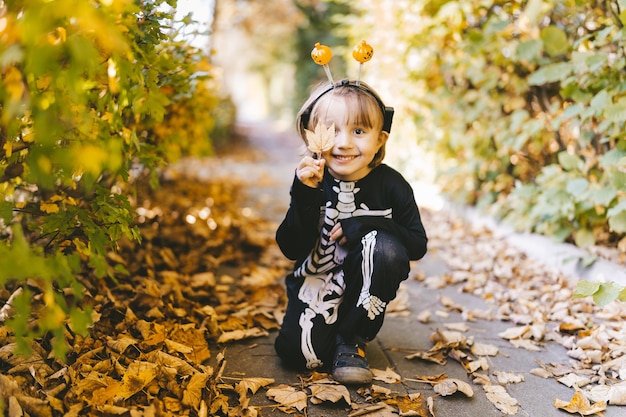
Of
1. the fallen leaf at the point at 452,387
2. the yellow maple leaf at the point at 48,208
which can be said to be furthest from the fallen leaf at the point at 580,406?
the yellow maple leaf at the point at 48,208

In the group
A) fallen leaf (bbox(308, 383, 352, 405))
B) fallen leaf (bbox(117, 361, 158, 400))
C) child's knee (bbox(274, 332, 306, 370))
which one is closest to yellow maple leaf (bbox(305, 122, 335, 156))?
child's knee (bbox(274, 332, 306, 370))

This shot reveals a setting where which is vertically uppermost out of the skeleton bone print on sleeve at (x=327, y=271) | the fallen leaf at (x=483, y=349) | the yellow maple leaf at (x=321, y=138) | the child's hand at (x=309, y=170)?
the yellow maple leaf at (x=321, y=138)

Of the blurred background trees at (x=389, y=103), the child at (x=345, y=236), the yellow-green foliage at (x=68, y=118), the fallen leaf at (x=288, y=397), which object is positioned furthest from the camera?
the child at (x=345, y=236)

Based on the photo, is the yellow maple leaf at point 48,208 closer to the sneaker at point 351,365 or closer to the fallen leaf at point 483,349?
the sneaker at point 351,365

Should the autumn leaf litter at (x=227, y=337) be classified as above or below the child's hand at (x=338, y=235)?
below

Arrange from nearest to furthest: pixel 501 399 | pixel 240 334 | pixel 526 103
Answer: pixel 501 399
pixel 240 334
pixel 526 103

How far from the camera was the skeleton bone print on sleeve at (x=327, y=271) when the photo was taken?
2.11 m

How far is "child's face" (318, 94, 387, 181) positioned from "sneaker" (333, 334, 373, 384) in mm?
697

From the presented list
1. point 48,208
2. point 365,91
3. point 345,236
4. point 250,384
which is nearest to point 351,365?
point 250,384

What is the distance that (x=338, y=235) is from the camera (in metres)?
2.14

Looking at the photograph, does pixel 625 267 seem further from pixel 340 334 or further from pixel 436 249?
pixel 340 334

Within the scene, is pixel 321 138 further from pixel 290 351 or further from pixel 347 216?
pixel 290 351

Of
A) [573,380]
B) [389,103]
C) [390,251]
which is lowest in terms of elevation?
[573,380]

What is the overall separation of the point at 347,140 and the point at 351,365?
0.87 m
